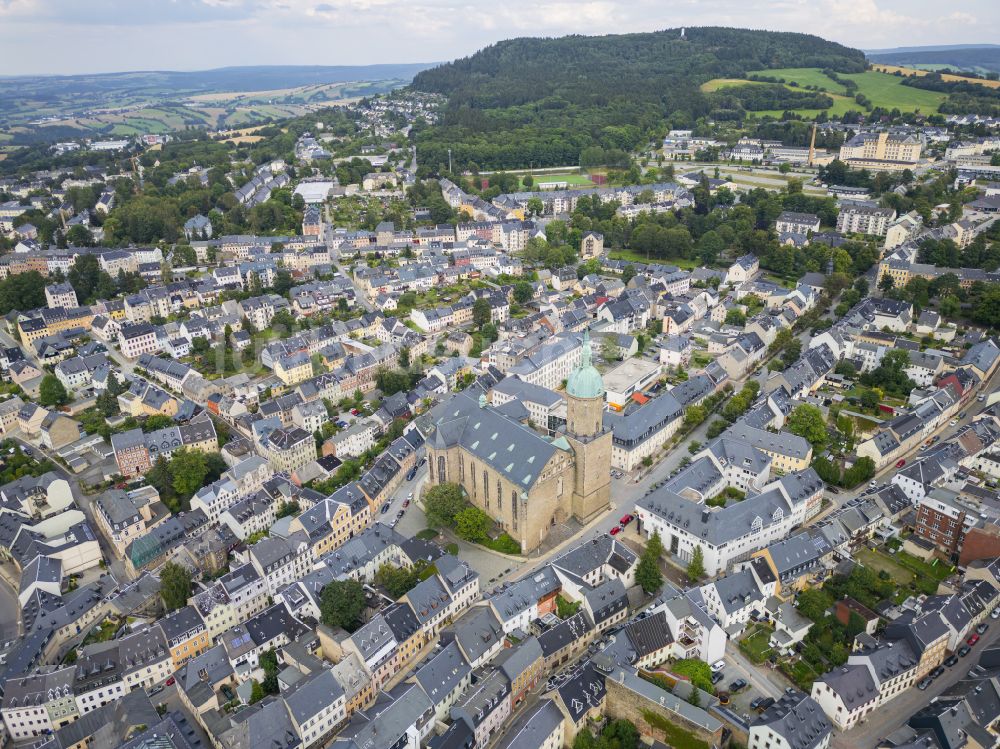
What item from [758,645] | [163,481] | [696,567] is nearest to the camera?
[758,645]

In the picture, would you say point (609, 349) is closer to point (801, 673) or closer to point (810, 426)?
point (810, 426)

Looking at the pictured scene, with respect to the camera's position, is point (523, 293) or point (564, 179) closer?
point (523, 293)

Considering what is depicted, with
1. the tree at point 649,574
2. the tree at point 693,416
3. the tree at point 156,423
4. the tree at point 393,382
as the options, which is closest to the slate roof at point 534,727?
the tree at point 649,574

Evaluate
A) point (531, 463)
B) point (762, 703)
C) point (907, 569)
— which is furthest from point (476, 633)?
point (907, 569)

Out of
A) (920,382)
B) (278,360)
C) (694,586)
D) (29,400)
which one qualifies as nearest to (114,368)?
(29,400)

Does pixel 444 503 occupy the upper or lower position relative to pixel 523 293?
lower

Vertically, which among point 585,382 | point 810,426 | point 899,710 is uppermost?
point 585,382

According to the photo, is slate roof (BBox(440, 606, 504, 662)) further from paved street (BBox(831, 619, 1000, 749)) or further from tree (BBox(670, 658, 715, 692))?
paved street (BBox(831, 619, 1000, 749))

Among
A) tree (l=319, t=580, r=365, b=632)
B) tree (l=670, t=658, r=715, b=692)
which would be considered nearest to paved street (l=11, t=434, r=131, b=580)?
tree (l=319, t=580, r=365, b=632)
